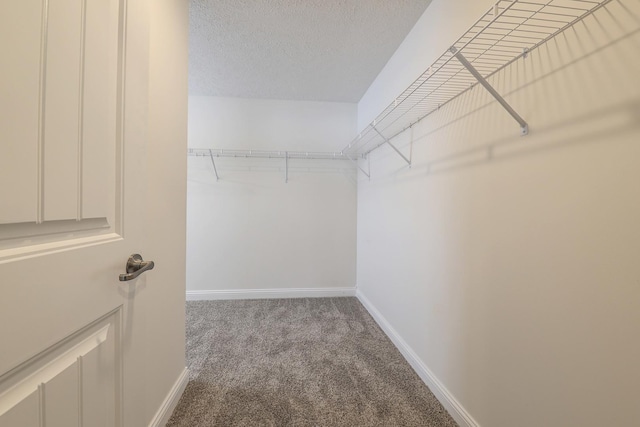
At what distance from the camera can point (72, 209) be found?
55 cm

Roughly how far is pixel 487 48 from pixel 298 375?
201 cm

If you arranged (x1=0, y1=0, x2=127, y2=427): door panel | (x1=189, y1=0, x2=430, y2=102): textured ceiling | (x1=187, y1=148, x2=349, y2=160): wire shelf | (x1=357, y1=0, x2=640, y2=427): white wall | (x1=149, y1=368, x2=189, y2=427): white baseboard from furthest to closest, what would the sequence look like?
(x1=187, y1=148, x2=349, y2=160): wire shelf → (x1=189, y1=0, x2=430, y2=102): textured ceiling → (x1=149, y1=368, x2=189, y2=427): white baseboard → (x1=357, y1=0, x2=640, y2=427): white wall → (x1=0, y1=0, x2=127, y2=427): door panel

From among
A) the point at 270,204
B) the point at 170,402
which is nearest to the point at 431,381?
the point at 170,402

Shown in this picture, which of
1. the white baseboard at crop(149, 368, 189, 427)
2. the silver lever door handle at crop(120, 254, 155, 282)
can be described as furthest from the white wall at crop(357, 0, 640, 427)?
the white baseboard at crop(149, 368, 189, 427)

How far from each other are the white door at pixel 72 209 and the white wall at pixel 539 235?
1.33 m

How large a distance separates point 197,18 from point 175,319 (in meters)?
1.91

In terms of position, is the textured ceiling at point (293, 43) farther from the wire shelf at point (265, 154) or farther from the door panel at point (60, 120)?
the door panel at point (60, 120)

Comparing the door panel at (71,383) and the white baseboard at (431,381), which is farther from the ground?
the door panel at (71,383)

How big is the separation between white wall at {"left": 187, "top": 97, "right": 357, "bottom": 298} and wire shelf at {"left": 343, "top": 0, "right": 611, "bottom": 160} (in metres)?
0.90

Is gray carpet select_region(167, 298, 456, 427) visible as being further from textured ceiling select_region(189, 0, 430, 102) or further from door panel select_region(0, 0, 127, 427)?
textured ceiling select_region(189, 0, 430, 102)

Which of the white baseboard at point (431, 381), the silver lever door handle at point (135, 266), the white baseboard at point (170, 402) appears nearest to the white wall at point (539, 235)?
the white baseboard at point (431, 381)

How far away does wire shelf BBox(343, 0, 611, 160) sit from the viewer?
0.76 metres

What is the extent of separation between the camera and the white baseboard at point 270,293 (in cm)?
279

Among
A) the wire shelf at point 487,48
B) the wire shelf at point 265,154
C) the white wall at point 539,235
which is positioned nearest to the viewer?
the white wall at point 539,235
